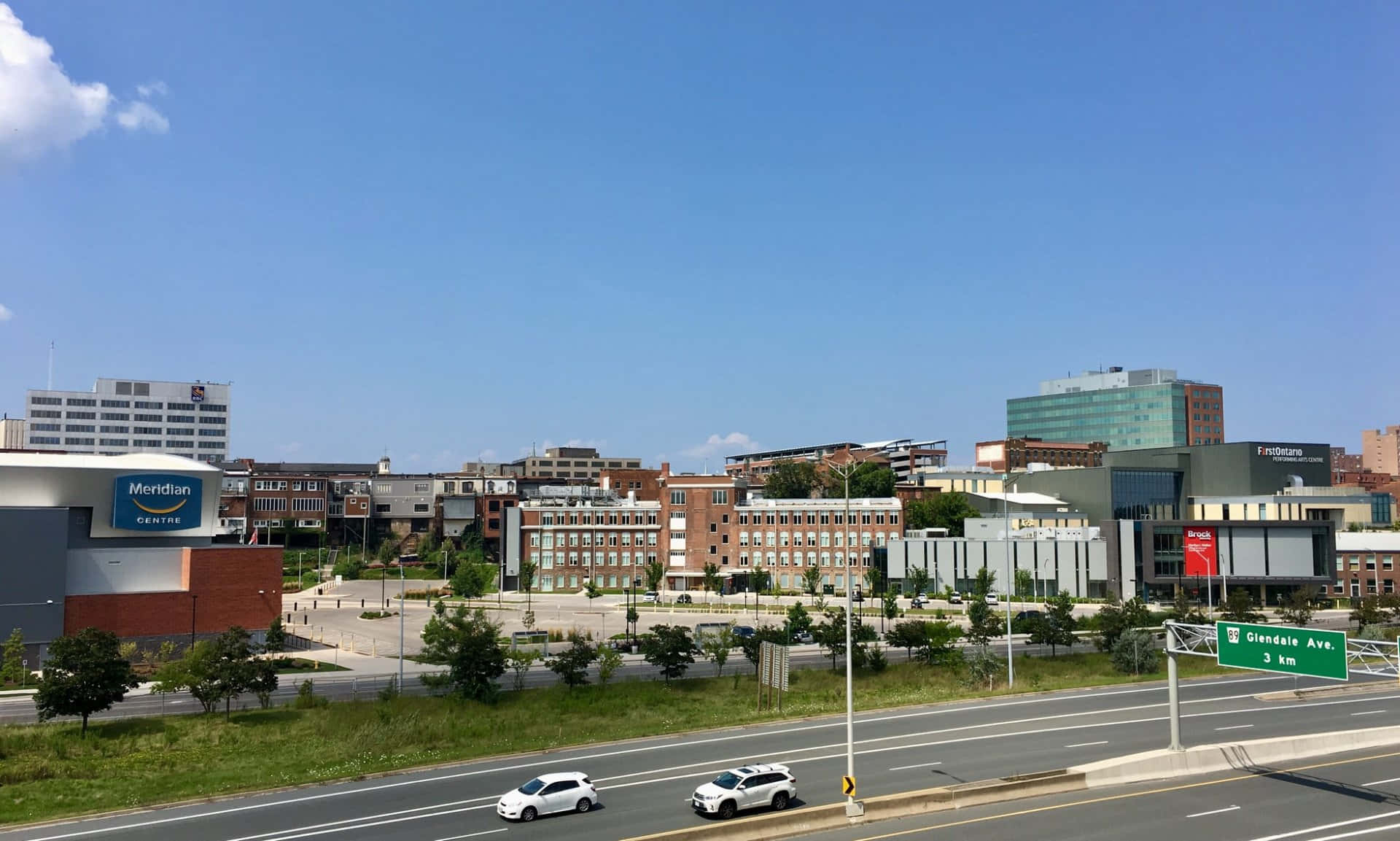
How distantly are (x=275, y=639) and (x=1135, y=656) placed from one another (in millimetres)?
61082

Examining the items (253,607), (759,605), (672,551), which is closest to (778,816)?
(253,607)

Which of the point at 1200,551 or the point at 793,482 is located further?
the point at 793,482

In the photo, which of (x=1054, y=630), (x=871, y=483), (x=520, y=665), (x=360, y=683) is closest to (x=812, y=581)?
(x=871, y=483)

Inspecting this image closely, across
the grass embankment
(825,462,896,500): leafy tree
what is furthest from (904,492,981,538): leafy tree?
the grass embankment

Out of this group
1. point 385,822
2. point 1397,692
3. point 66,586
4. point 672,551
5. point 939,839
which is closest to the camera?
point 939,839

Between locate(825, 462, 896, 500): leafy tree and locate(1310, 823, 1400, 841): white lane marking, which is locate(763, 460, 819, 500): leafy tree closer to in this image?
locate(825, 462, 896, 500): leafy tree

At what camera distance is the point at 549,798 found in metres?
32.2

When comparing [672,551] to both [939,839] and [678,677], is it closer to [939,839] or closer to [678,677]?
[678,677]

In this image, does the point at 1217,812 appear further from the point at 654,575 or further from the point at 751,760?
the point at 654,575

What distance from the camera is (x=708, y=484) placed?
13475 centimetres

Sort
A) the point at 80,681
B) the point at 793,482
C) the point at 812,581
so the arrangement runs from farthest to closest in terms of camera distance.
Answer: the point at 793,482 < the point at 812,581 < the point at 80,681

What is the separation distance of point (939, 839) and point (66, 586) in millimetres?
71050

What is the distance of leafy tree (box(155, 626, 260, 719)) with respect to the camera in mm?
51594

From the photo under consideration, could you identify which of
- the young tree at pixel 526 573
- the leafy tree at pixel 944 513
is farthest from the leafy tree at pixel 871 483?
the young tree at pixel 526 573
